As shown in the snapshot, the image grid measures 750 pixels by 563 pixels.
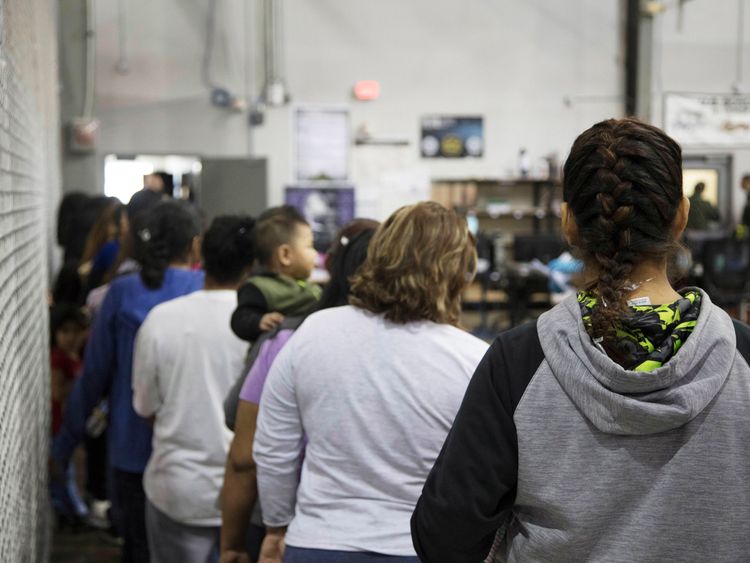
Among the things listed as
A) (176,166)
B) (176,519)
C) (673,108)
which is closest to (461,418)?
(176,519)

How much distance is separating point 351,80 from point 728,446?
431 inches

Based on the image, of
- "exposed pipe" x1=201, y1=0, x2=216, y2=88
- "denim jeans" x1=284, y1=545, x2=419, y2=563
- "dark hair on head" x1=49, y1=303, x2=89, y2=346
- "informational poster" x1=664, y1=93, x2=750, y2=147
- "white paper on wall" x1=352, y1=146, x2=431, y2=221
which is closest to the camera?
"denim jeans" x1=284, y1=545, x2=419, y2=563

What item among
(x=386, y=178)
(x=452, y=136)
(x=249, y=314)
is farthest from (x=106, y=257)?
(x=452, y=136)

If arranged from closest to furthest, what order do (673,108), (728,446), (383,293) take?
1. (728,446)
2. (383,293)
3. (673,108)

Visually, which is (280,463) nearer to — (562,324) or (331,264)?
(331,264)

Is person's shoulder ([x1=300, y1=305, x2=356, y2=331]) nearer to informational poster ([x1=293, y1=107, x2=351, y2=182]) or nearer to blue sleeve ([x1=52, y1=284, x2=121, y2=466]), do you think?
blue sleeve ([x1=52, y1=284, x2=121, y2=466])

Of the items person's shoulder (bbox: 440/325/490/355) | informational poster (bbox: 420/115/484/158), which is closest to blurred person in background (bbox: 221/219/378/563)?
person's shoulder (bbox: 440/325/490/355)

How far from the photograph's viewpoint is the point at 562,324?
128 centimetres

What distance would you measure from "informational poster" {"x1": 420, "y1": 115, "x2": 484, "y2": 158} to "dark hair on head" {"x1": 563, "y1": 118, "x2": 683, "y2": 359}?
35.6ft

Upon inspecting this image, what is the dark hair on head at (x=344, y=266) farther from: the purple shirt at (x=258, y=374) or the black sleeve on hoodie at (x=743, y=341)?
the black sleeve on hoodie at (x=743, y=341)

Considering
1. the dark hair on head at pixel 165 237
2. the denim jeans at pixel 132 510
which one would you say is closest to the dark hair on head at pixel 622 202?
the dark hair on head at pixel 165 237

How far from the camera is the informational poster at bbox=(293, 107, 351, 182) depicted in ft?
38.4

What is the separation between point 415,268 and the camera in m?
1.91

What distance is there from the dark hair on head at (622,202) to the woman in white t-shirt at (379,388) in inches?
25.8
